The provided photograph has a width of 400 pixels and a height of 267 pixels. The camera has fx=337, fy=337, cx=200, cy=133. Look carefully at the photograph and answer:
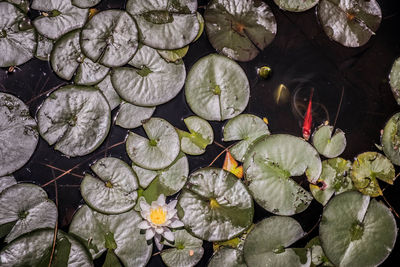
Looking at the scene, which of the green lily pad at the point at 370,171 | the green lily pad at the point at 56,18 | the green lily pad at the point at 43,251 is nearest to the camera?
the green lily pad at the point at 43,251

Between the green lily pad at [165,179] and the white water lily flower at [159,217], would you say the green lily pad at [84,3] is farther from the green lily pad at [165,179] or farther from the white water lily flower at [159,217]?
the white water lily flower at [159,217]

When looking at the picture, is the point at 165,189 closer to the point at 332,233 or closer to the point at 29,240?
the point at 29,240

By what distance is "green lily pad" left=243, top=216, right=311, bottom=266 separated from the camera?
5.82 feet

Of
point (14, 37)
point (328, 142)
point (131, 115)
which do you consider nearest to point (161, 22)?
point (131, 115)

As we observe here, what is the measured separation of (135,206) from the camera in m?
1.75

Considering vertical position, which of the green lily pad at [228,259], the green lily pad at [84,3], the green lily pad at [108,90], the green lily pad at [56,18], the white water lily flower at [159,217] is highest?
the green lily pad at [84,3]

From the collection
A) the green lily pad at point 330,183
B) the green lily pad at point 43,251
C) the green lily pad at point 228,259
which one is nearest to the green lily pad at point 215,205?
the green lily pad at point 228,259

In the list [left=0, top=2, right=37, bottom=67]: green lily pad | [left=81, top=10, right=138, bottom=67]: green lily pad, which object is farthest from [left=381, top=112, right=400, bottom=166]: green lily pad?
[left=0, top=2, right=37, bottom=67]: green lily pad

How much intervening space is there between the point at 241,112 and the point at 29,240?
127 cm

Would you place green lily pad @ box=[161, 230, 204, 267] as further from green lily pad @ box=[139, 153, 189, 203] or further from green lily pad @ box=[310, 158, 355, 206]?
green lily pad @ box=[310, 158, 355, 206]

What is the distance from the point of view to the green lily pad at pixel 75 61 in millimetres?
1753

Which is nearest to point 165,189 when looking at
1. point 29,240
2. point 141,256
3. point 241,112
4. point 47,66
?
point 141,256

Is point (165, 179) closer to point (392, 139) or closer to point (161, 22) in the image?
point (161, 22)

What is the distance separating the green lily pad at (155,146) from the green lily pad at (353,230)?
91cm
